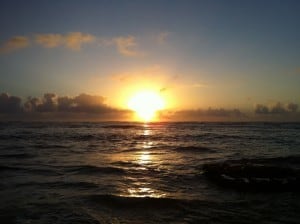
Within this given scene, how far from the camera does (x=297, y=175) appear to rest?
13.6 meters

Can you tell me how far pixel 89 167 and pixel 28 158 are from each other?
22.4ft

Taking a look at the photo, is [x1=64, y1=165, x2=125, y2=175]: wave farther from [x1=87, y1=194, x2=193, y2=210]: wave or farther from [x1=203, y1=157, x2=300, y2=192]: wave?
[x1=87, y1=194, x2=193, y2=210]: wave

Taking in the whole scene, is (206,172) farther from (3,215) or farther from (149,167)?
(3,215)

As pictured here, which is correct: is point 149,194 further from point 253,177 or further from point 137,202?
point 253,177

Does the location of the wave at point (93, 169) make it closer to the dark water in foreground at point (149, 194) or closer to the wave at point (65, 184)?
the dark water in foreground at point (149, 194)

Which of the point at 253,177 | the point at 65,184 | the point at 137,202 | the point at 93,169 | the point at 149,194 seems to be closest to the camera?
the point at 137,202

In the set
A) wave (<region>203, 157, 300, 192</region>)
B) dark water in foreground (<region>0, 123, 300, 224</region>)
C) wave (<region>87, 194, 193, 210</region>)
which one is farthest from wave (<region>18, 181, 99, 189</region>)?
wave (<region>203, 157, 300, 192</region>)

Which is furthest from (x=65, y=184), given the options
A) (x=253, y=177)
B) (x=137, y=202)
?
(x=253, y=177)

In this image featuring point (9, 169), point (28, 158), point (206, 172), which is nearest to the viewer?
point (206, 172)

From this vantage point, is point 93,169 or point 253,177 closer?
point 253,177

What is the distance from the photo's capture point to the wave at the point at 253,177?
40.3ft

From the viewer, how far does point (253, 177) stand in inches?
533

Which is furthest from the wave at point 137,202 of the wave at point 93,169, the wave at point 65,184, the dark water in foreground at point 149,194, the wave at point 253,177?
the wave at point 93,169

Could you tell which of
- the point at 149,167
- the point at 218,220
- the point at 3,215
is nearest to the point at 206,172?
the point at 149,167
